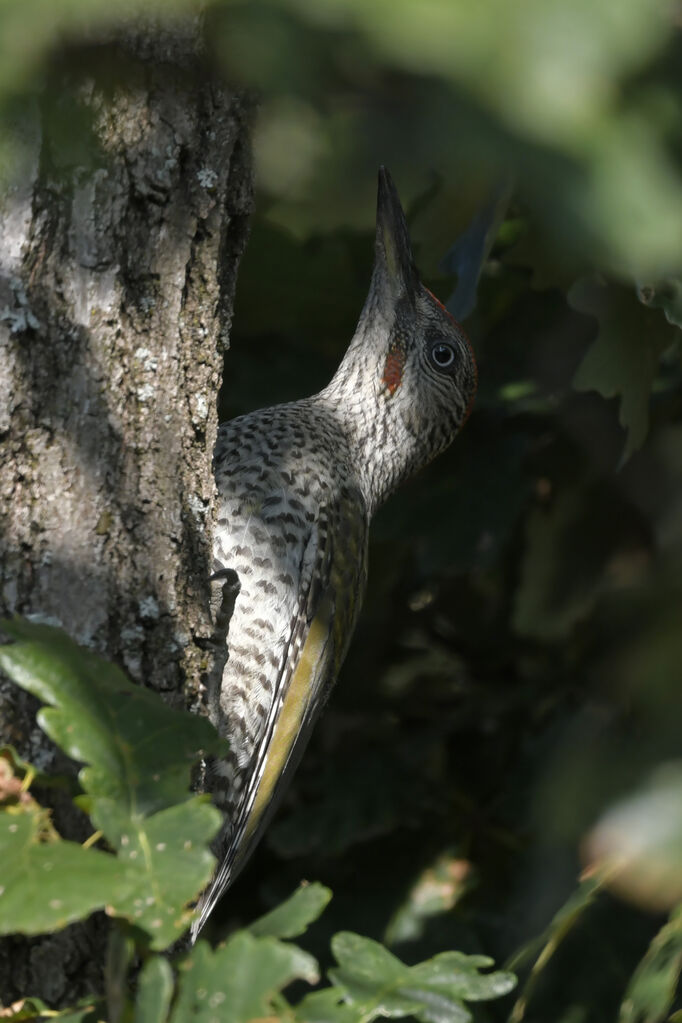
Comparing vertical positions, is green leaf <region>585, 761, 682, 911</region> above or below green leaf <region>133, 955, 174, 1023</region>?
above

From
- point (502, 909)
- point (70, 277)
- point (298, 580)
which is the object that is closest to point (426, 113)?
point (70, 277)

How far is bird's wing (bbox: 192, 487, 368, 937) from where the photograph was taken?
2.86 meters

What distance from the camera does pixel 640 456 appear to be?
11.3ft

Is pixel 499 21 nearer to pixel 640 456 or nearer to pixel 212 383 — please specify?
pixel 212 383

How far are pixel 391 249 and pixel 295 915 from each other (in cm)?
257

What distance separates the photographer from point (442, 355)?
12.0 feet

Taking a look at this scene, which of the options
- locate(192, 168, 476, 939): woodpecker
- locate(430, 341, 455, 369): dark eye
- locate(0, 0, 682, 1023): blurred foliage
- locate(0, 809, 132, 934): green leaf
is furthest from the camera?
locate(430, 341, 455, 369): dark eye

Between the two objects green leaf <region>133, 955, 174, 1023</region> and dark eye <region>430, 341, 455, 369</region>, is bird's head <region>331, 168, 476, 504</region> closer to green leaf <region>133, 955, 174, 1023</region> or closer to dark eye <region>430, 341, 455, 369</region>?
dark eye <region>430, 341, 455, 369</region>

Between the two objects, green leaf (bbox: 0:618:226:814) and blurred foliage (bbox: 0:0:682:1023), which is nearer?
green leaf (bbox: 0:618:226:814)

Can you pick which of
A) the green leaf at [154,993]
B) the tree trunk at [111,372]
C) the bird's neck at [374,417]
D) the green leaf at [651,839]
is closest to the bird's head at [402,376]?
the bird's neck at [374,417]

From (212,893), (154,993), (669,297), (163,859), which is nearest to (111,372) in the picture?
(163,859)

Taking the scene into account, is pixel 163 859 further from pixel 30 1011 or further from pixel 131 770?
pixel 30 1011

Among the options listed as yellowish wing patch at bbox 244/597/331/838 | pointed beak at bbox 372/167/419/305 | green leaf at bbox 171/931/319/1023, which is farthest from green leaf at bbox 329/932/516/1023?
pointed beak at bbox 372/167/419/305

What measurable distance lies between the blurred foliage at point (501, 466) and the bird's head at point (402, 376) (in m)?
0.08
